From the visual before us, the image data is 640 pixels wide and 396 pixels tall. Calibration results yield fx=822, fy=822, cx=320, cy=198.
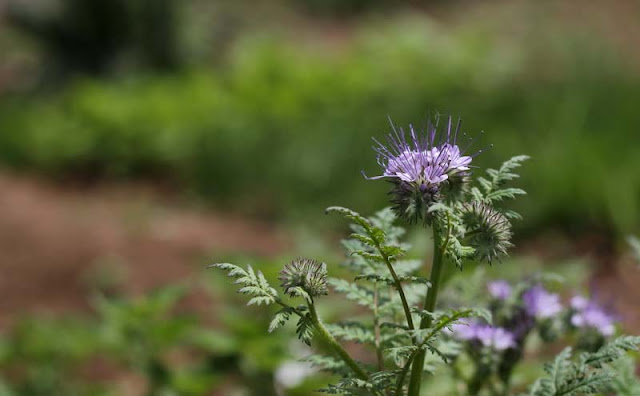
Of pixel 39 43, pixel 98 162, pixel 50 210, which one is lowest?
pixel 50 210

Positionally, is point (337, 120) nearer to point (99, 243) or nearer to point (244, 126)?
point (244, 126)

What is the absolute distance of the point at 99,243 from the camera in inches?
152

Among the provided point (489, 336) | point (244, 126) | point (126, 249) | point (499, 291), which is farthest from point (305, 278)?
point (244, 126)

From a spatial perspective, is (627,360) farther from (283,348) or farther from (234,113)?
(234,113)

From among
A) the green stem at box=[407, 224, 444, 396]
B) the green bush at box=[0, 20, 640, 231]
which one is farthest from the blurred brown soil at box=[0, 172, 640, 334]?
the green stem at box=[407, 224, 444, 396]

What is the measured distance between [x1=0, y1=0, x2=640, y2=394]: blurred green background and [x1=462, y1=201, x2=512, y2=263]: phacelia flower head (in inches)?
41.2

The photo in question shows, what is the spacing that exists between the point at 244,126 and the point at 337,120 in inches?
26.0

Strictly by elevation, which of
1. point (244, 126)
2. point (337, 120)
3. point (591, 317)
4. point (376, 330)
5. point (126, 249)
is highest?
point (244, 126)

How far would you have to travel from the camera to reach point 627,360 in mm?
1389

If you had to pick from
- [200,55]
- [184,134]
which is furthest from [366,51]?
[184,134]

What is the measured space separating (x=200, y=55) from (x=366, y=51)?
1595 mm

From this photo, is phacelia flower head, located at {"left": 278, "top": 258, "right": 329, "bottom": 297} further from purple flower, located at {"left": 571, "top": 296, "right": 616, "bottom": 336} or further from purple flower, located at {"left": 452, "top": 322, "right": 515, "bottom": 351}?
purple flower, located at {"left": 571, "top": 296, "right": 616, "bottom": 336}

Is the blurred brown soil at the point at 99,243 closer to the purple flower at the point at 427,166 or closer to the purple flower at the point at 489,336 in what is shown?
the purple flower at the point at 489,336

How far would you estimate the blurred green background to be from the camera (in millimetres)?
3732
